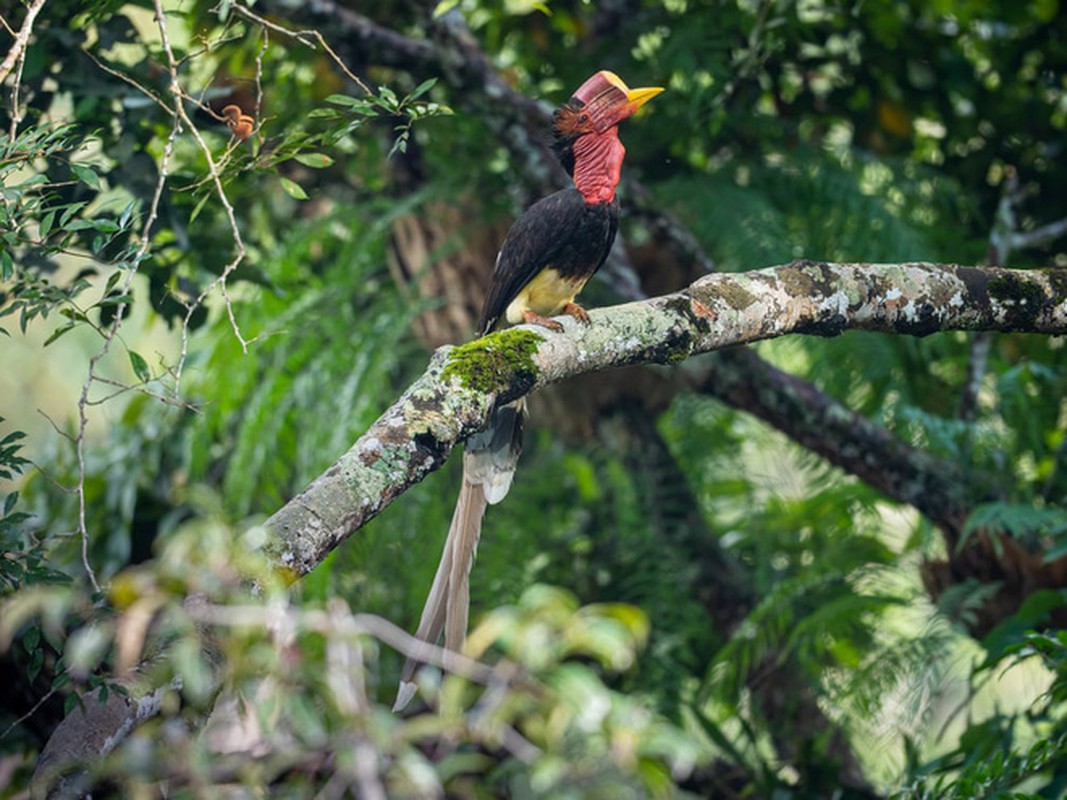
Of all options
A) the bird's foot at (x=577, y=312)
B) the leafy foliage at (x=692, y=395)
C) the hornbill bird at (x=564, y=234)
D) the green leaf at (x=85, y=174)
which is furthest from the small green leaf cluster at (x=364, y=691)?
the leafy foliage at (x=692, y=395)

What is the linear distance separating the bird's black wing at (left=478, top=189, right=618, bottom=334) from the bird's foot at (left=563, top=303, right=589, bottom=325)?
7cm

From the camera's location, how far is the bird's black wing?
2135 millimetres

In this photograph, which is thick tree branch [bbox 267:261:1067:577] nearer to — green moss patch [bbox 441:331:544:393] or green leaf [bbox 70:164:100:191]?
green moss patch [bbox 441:331:544:393]

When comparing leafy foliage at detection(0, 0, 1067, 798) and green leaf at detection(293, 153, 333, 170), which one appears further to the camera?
leafy foliage at detection(0, 0, 1067, 798)

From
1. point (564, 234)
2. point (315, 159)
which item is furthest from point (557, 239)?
point (315, 159)

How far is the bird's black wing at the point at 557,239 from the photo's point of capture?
2.13 metres

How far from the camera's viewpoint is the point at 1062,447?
313 cm

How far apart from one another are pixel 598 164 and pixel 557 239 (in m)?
0.15

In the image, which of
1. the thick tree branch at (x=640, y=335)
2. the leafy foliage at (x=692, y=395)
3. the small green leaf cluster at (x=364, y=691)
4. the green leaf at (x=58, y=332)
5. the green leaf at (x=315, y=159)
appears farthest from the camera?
the leafy foliage at (x=692, y=395)

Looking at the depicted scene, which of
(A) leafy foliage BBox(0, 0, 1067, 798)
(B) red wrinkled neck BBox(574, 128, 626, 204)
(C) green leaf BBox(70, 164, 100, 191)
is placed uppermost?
(C) green leaf BBox(70, 164, 100, 191)

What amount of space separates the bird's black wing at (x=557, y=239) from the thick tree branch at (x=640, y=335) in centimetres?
29

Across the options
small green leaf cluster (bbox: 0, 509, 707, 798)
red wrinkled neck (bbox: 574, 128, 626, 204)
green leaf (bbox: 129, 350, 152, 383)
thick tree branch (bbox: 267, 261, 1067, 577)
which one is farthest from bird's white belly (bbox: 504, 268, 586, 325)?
small green leaf cluster (bbox: 0, 509, 707, 798)

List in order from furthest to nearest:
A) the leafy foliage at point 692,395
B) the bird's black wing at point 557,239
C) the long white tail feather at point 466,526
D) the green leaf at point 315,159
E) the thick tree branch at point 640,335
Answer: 1. the leafy foliage at point 692,395
2. the bird's black wing at point 557,239
3. the long white tail feather at point 466,526
4. the green leaf at point 315,159
5. the thick tree branch at point 640,335

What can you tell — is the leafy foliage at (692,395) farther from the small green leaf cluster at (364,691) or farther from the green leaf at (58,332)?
the small green leaf cluster at (364,691)
